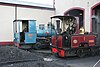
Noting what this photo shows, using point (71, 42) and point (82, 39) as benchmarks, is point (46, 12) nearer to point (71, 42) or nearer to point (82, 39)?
point (82, 39)

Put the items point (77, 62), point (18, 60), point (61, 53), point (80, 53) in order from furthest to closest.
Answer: point (80, 53)
point (61, 53)
point (77, 62)
point (18, 60)

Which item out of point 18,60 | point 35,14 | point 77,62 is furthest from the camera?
point 35,14

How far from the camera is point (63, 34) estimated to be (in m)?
16.7

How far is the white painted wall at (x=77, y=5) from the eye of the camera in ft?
83.0

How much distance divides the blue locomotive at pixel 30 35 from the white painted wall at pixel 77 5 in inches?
187

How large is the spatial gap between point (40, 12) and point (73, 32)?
12941 millimetres

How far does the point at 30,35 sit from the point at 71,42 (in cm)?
536

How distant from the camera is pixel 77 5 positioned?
26969mm

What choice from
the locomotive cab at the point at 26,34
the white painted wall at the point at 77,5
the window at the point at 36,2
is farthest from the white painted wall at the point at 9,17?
the locomotive cab at the point at 26,34

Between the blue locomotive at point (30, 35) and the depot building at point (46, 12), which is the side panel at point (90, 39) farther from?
the depot building at point (46, 12)

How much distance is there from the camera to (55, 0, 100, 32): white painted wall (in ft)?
83.0

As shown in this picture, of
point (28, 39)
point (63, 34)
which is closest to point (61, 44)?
point (63, 34)

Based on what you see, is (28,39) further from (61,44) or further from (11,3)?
(11,3)

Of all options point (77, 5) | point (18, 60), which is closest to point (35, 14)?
point (77, 5)
